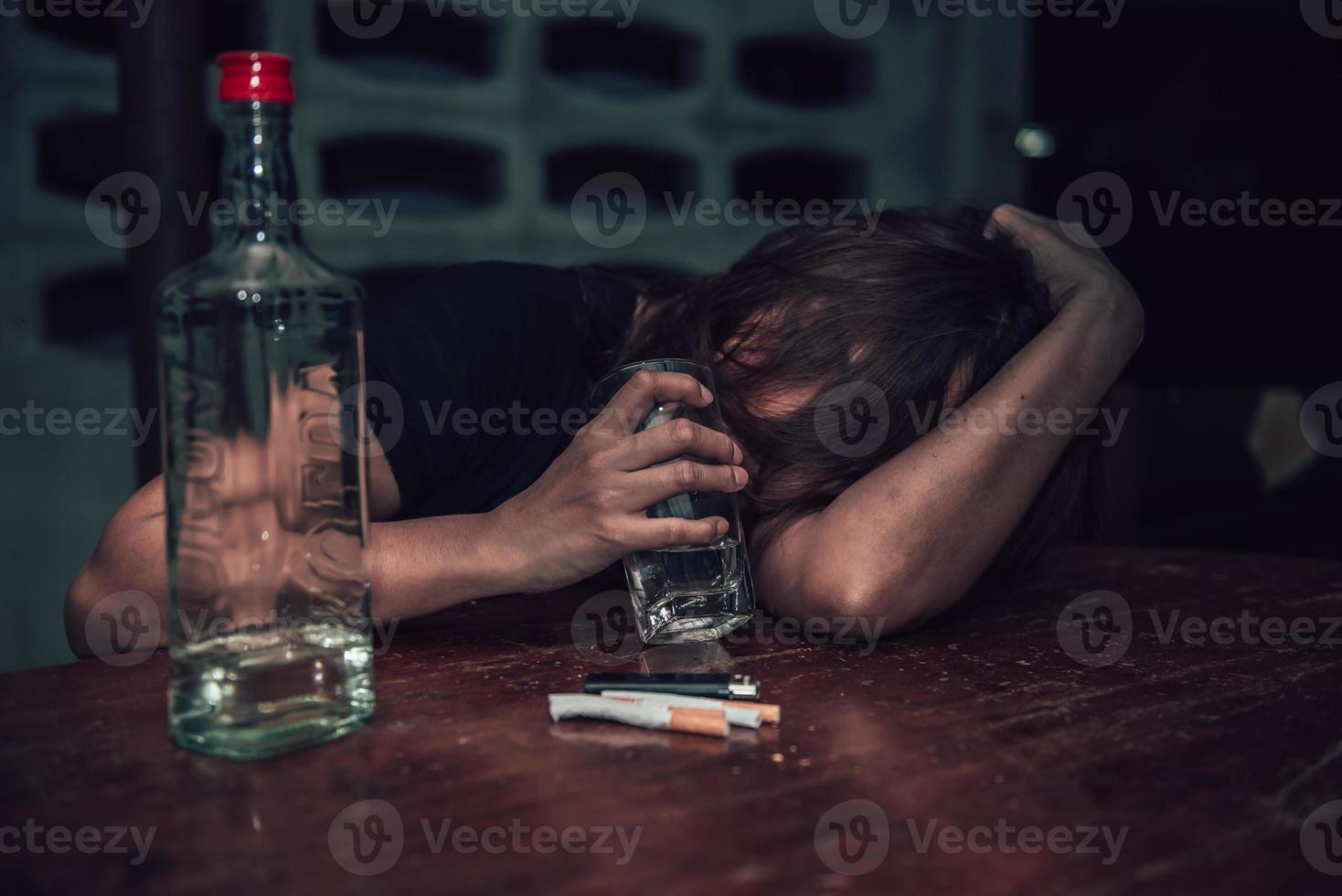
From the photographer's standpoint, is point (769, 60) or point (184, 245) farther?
point (769, 60)

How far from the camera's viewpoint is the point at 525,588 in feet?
2.84

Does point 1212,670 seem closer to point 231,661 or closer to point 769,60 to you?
point 231,661

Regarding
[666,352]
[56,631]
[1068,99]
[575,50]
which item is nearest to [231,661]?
[666,352]

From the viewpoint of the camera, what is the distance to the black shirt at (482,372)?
1.04 m

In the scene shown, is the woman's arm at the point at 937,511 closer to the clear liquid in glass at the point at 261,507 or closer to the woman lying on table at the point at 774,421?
the woman lying on table at the point at 774,421

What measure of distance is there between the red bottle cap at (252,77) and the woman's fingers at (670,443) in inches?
13.1

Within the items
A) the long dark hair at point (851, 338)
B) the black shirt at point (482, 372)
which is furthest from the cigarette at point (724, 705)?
the black shirt at point (482, 372)

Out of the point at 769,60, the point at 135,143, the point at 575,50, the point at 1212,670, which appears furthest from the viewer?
the point at 769,60

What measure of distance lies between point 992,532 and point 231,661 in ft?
2.00

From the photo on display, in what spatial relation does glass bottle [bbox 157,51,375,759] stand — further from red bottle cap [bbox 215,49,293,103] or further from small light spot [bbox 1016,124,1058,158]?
small light spot [bbox 1016,124,1058,158]

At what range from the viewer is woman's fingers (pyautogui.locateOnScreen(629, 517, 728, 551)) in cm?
78

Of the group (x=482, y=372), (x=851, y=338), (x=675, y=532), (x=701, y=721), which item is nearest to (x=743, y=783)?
(x=701, y=721)

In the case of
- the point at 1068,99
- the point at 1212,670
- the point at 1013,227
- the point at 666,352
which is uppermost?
the point at 1068,99

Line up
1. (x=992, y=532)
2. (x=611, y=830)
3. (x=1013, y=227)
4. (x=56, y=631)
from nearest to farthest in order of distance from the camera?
(x=611, y=830) < (x=992, y=532) < (x=1013, y=227) < (x=56, y=631)
